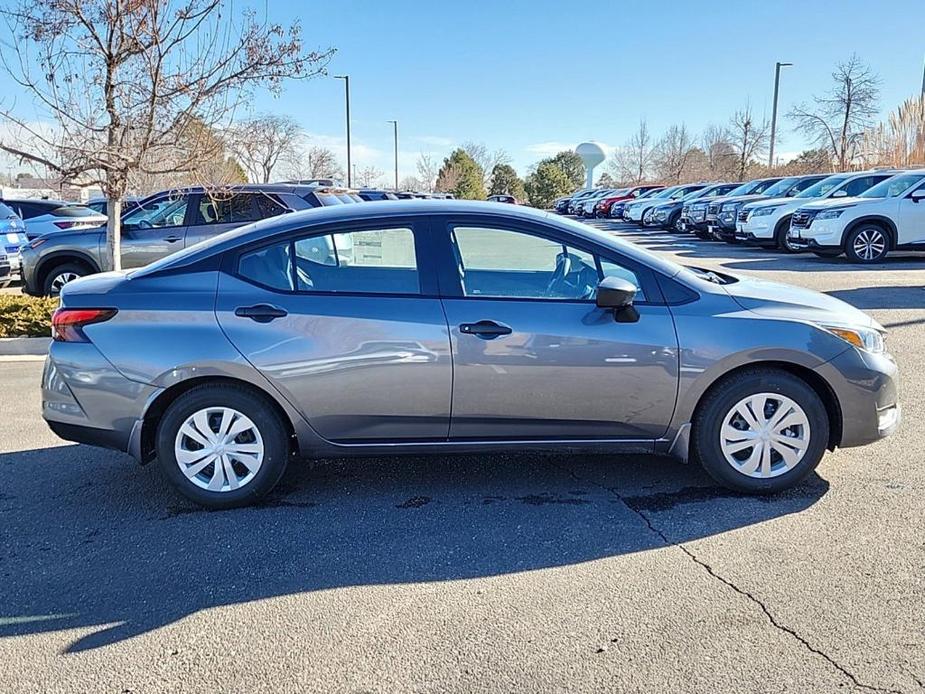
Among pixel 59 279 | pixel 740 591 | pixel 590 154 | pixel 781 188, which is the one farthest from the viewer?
pixel 590 154

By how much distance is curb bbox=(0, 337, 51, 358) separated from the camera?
7566 mm

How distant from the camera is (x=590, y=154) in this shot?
212ft

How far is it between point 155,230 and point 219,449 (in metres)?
6.69

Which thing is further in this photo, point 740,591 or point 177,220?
point 177,220

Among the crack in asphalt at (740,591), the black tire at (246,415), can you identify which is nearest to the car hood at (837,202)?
the crack in asphalt at (740,591)

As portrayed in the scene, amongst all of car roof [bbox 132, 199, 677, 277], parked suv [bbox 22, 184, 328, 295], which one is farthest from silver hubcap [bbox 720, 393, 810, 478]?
parked suv [bbox 22, 184, 328, 295]

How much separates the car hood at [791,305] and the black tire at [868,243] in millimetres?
10922

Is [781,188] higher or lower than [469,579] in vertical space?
higher

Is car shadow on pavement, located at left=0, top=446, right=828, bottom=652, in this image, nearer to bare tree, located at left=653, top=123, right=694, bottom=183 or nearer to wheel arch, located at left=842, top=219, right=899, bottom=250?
wheel arch, located at left=842, top=219, right=899, bottom=250

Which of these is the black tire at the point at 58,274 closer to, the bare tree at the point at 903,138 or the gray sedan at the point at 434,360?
the gray sedan at the point at 434,360

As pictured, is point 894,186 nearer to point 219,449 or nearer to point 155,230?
point 155,230

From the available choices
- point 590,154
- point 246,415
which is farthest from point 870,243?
point 590,154

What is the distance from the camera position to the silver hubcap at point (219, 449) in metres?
3.87

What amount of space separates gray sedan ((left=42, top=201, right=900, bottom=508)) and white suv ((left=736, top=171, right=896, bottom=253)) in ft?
42.1
